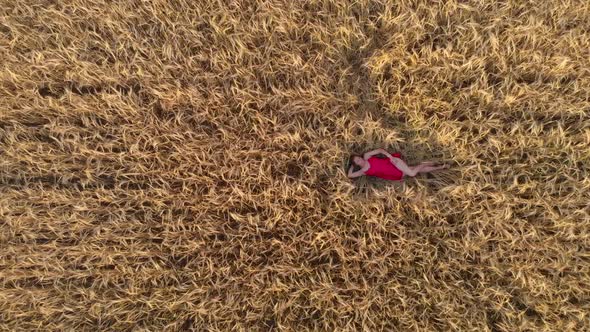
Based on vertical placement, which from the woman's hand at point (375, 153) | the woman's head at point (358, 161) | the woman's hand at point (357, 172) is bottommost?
the woman's hand at point (357, 172)

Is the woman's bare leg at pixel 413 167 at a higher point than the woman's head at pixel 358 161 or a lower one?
lower

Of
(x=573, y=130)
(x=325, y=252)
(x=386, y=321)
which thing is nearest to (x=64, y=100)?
(x=325, y=252)

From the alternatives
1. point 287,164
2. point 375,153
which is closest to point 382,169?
point 375,153

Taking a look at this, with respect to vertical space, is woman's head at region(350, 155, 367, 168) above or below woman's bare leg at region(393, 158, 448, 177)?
above

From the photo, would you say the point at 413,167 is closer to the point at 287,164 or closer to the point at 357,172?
the point at 357,172

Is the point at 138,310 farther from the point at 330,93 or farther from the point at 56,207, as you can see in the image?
the point at 330,93

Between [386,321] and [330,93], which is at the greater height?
[330,93]

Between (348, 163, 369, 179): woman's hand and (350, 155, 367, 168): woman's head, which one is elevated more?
(350, 155, 367, 168): woman's head

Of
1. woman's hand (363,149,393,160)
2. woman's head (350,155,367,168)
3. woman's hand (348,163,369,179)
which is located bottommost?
woman's hand (348,163,369,179)
